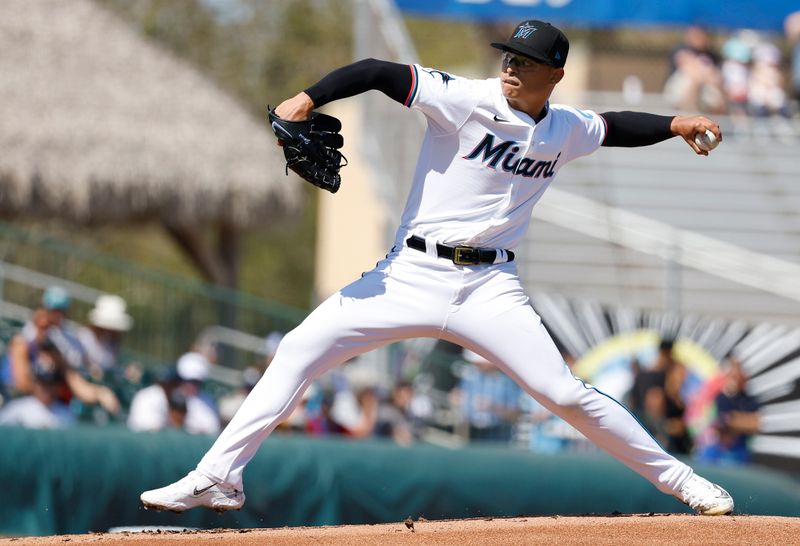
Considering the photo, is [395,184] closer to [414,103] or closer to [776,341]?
[776,341]

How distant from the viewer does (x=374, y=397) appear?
11.3m

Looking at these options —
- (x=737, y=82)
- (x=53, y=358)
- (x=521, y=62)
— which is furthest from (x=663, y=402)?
(x=521, y=62)

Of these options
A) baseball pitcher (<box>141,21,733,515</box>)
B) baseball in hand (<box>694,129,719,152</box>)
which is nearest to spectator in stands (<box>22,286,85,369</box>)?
baseball pitcher (<box>141,21,733,515</box>)

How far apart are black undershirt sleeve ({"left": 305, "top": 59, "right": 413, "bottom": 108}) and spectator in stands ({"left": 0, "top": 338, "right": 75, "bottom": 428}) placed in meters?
4.88

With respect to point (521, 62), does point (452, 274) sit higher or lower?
lower

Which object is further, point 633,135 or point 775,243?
point 775,243

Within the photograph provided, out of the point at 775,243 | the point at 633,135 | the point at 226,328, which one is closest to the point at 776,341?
the point at 775,243

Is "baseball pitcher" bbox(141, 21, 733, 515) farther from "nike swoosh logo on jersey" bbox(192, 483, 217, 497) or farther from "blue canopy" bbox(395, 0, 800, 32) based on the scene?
"blue canopy" bbox(395, 0, 800, 32)

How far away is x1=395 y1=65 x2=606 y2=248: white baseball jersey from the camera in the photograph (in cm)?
486

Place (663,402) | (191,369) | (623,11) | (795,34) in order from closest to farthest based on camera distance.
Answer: (191,369)
(663,402)
(795,34)
(623,11)

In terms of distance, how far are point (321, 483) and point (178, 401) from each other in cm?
198

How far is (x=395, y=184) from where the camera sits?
13695 millimetres

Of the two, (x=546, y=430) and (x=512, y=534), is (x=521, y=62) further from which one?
(x=546, y=430)

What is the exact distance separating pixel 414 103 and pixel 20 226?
1230cm
